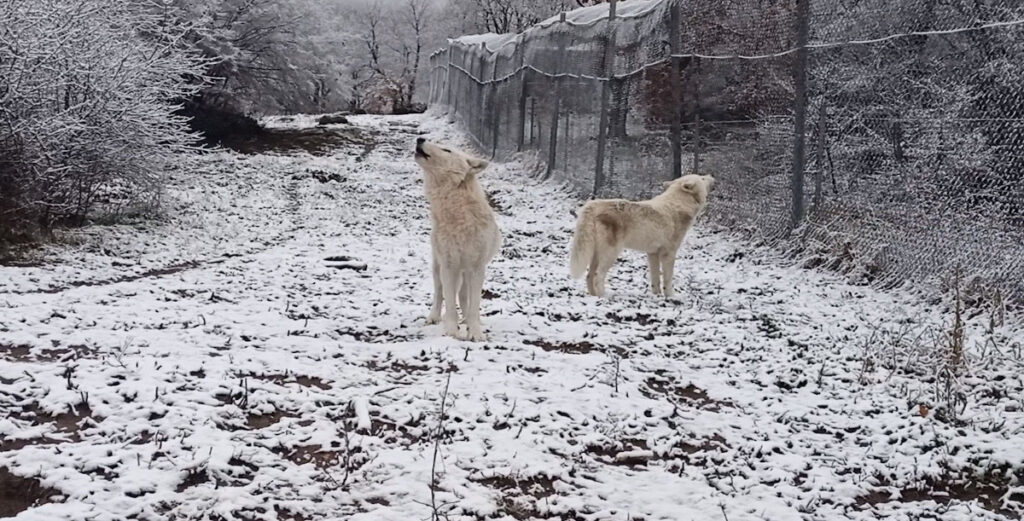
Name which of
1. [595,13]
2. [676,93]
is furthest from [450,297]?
[595,13]

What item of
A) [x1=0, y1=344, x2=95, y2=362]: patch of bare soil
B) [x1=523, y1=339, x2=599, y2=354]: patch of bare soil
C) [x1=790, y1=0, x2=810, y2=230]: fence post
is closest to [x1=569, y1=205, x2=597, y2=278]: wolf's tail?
[x1=523, y1=339, x2=599, y2=354]: patch of bare soil

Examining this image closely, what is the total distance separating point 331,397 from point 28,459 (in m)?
1.46

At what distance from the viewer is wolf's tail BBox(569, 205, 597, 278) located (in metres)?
7.16

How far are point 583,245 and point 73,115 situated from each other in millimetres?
6518

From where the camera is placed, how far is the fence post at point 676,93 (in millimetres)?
10664

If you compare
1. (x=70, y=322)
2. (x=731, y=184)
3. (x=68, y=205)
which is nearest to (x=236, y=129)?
(x=68, y=205)

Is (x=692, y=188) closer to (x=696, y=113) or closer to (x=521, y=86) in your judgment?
(x=696, y=113)

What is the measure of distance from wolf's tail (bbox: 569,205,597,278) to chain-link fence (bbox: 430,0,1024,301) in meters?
2.67

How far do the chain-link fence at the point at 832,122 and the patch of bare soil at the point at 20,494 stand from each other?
20.5 feet

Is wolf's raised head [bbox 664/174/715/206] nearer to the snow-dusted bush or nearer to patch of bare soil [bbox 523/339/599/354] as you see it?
patch of bare soil [bbox 523/339/599/354]

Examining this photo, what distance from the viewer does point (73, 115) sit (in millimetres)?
9219

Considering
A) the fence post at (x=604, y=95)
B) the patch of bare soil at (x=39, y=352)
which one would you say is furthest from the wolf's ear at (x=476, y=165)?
the fence post at (x=604, y=95)

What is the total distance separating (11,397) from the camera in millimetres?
3826

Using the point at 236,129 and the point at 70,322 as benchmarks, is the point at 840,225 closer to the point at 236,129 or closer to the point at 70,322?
the point at 70,322
